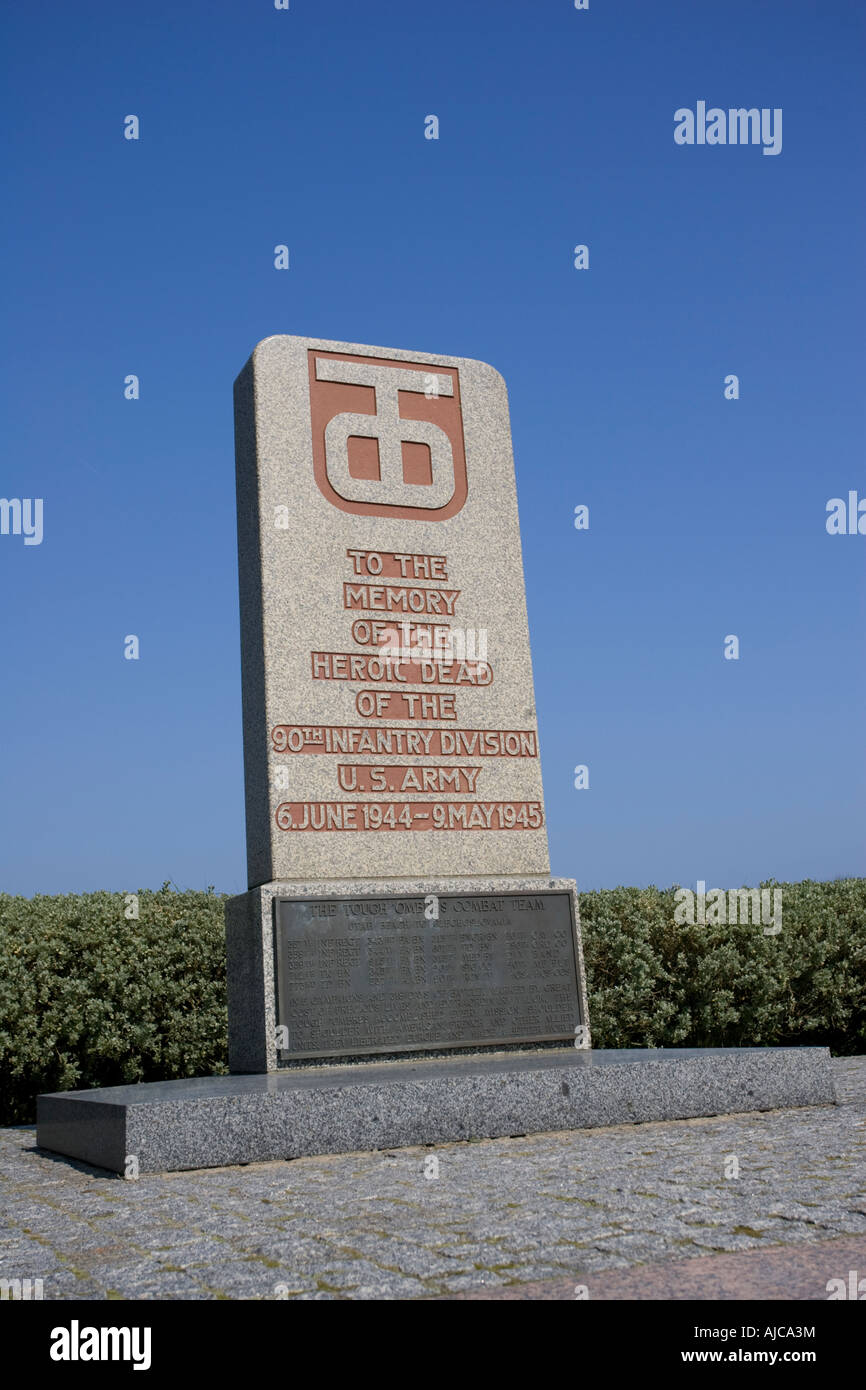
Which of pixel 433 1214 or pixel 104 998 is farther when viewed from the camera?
pixel 104 998

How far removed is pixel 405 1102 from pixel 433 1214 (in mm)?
1844

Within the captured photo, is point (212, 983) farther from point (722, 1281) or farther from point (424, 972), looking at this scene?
point (722, 1281)

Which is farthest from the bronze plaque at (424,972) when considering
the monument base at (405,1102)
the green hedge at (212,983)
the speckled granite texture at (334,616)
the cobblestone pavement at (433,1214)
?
the green hedge at (212,983)

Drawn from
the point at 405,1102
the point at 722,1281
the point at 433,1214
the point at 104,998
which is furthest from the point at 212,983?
the point at 722,1281

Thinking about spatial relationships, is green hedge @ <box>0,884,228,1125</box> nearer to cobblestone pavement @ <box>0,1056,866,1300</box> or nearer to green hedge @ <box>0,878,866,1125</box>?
green hedge @ <box>0,878,866,1125</box>

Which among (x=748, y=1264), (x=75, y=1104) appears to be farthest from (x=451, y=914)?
(x=748, y=1264)

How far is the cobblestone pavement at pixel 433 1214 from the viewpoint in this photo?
3520 mm

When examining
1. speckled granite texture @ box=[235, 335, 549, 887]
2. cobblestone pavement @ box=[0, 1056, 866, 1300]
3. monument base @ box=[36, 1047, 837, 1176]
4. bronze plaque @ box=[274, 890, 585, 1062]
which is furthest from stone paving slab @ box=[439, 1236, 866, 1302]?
speckled granite texture @ box=[235, 335, 549, 887]

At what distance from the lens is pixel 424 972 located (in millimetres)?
7477

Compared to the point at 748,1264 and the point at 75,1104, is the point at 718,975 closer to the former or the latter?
the point at 75,1104

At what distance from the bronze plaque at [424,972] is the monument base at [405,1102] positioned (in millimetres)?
229

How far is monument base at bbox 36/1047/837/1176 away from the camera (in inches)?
222

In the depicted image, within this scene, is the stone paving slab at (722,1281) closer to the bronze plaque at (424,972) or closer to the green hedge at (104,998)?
the bronze plaque at (424,972)

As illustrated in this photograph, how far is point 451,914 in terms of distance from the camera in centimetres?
768
